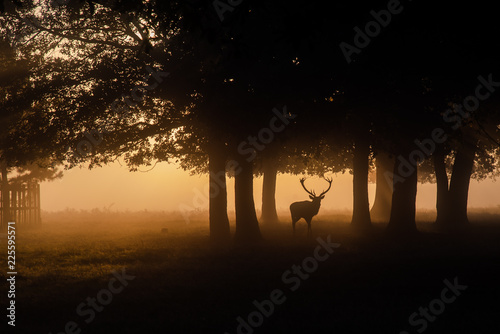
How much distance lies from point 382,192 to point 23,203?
24.8 metres

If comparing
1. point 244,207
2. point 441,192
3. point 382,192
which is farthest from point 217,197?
point 382,192

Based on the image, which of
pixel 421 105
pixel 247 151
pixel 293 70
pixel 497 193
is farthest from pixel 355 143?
pixel 497 193

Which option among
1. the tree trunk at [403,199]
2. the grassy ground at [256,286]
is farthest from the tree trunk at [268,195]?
the grassy ground at [256,286]

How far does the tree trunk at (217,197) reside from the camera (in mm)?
24359

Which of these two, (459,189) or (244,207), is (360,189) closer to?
(459,189)

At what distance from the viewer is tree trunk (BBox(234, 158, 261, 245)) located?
2350 centimetres

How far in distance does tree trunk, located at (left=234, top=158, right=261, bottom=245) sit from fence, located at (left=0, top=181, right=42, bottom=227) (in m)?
15.7

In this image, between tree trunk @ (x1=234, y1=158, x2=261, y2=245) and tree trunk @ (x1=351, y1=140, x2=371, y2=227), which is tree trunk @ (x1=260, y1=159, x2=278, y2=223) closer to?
tree trunk @ (x1=351, y1=140, x2=371, y2=227)

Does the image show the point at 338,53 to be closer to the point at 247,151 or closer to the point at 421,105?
the point at 421,105

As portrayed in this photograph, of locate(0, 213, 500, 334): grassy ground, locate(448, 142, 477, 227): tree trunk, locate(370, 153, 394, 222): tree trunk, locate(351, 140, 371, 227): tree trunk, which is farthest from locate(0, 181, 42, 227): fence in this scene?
locate(448, 142, 477, 227): tree trunk

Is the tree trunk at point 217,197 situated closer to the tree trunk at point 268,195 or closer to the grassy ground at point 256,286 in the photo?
the grassy ground at point 256,286

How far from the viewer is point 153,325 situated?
9039mm

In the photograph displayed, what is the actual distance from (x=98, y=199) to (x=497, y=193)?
4161 inches

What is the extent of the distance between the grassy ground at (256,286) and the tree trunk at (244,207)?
7.84ft
